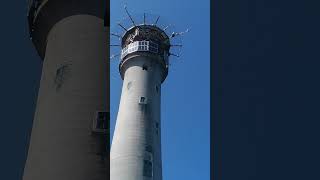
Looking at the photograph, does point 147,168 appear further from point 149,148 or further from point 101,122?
point 101,122

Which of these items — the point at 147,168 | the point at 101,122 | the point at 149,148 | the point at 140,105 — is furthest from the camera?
the point at 140,105

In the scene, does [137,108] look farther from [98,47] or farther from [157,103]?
[98,47]

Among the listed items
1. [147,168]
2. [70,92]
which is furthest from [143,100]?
[70,92]

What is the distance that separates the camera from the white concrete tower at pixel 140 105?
24.3 metres

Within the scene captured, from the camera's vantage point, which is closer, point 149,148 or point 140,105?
point 149,148

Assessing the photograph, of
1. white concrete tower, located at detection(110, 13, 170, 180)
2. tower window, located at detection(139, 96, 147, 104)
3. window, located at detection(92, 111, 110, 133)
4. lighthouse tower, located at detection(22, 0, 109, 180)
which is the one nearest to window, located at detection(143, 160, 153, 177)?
white concrete tower, located at detection(110, 13, 170, 180)

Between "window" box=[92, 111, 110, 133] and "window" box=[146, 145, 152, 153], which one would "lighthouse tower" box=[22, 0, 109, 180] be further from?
"window" box=[146, 145, 152, 153]

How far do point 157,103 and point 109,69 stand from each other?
11.3 metres

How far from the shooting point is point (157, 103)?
1068 inches

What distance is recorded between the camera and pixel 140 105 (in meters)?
27.4

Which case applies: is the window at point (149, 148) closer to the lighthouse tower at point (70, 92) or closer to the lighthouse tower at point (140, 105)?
the lighthouse tower at point (140, 105)

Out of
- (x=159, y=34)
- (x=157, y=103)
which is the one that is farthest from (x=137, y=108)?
(x=159, y=34)

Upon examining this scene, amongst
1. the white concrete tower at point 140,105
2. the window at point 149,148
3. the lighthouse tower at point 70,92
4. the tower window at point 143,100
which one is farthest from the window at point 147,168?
the lighthouse tower at point 70,92

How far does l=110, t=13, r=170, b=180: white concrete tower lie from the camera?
24297 millimetres
